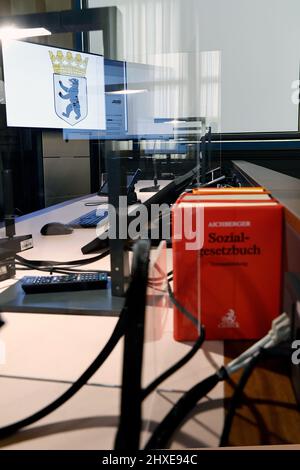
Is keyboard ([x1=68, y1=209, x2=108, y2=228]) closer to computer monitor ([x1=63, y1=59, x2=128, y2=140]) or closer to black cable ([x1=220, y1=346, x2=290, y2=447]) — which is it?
computer monitor ([x1=63, y1=59, x2=128, y2=140])

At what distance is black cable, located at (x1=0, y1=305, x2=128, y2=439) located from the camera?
0.44 m

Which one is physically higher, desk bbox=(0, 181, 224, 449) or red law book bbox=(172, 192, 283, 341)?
red law book bbox=(172, 192, 283, 341)

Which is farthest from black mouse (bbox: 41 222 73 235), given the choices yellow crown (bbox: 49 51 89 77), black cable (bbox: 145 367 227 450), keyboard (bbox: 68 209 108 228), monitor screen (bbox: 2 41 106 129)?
black cable (bbox: 145 367 227 450)

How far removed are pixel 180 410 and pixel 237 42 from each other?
3938mm

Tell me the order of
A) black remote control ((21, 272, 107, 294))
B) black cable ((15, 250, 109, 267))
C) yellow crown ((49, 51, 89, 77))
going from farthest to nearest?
yellow crown ((49, 51, 89, 77))
black cable ((15, 250, 109, 267))
black remote control ((21, 272, 107, 294))

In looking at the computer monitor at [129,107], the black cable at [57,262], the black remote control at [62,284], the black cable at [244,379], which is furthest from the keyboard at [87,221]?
the black cable at [244,379]

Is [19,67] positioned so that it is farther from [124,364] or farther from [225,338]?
[124,364]

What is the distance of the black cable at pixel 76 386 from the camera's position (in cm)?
44

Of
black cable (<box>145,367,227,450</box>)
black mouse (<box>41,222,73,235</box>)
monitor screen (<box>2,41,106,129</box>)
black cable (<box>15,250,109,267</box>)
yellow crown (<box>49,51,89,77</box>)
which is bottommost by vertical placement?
black cable (<box>145,367,227,450</box>)

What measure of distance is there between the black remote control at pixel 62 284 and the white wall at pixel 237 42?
326 cm

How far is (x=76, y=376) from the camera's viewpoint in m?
0.54

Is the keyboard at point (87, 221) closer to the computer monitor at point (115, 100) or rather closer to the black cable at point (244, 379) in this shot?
the computer monitor at point (115, 100)

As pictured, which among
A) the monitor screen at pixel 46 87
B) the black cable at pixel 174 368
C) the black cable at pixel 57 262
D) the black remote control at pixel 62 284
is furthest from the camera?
the monitor screen at pixel 46 87

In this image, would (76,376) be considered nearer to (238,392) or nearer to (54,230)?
(238,392)
